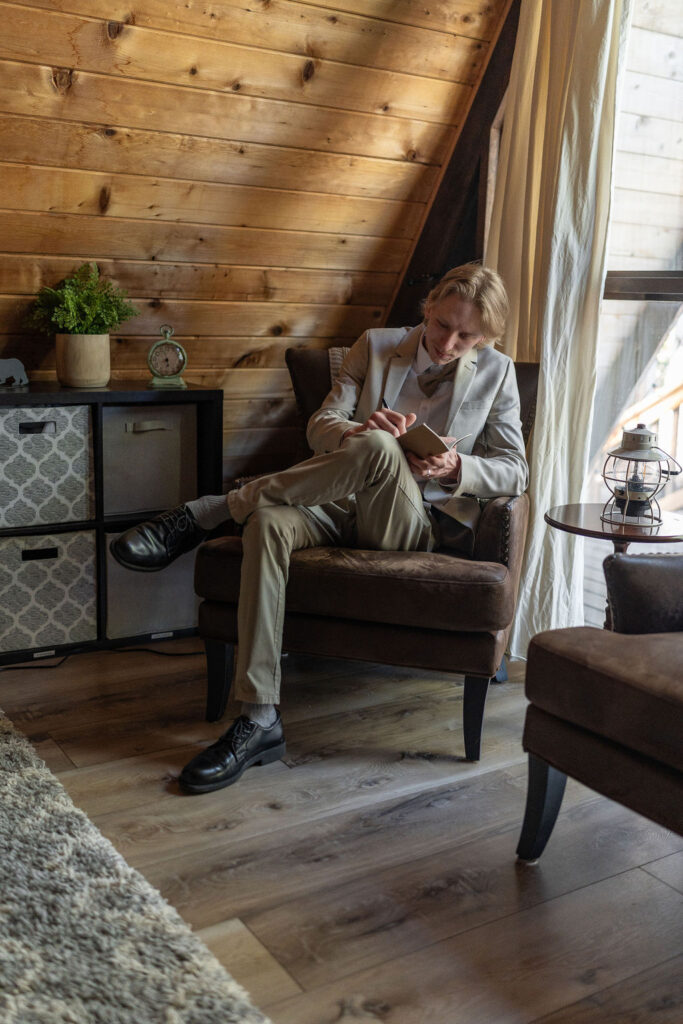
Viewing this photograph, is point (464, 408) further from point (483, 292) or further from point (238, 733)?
point (238, 733)

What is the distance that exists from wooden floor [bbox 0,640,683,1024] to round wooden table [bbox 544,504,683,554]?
547 mm

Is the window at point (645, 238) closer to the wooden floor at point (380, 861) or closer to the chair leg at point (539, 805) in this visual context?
the wooden floor at point (380, 861)

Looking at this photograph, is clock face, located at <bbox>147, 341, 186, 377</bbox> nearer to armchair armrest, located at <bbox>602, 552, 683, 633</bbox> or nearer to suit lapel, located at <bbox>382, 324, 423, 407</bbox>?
suit lapel, located at <bbox>382, 324, 423, 407</bbox>

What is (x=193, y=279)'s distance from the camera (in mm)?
2979

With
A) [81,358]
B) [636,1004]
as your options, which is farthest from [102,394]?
[636,1004]

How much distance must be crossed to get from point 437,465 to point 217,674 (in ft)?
2.45

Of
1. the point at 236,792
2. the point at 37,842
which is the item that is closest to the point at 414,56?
the point at 236,792

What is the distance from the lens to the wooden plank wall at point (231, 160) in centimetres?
244

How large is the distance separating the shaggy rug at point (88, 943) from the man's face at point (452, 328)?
1.40 m

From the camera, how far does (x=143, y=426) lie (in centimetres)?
284

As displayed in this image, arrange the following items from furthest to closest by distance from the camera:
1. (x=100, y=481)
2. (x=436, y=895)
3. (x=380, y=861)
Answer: (x=100, y=481) → (x=380, y=861) → (x=436, y=895)

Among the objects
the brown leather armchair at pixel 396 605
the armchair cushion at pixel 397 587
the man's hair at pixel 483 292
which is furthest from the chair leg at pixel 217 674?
the man's hair at pixel 483 292

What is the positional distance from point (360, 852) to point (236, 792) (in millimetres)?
344

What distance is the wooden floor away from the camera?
1491 millimetres
